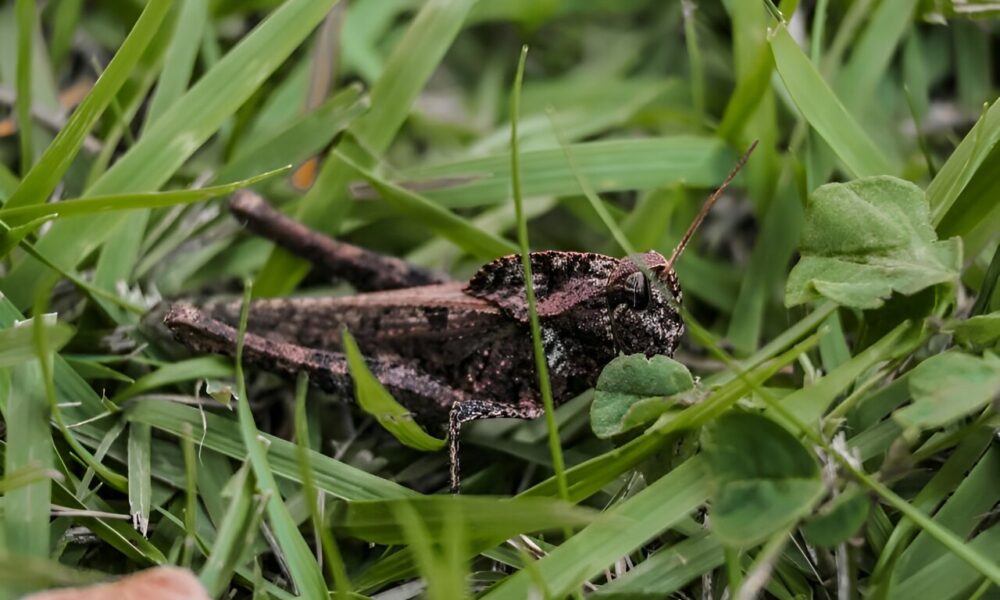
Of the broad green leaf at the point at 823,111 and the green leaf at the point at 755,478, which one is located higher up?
the broad green leaf at the point at 823,111

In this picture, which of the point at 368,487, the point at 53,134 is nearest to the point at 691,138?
the point at 368,487

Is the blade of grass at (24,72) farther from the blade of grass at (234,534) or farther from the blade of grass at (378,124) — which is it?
the blade of grass at (234,534)

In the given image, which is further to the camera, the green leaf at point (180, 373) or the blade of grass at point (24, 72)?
the blade of grass at point (24, 72)

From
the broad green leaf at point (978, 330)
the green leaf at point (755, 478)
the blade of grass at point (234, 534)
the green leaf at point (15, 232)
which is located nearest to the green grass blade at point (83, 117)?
the green leaf at point (15, 232)

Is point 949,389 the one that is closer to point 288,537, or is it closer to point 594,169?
point 594,169

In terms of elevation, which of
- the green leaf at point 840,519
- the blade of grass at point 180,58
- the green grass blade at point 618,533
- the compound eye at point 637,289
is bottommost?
the green grass blade at point 618,533

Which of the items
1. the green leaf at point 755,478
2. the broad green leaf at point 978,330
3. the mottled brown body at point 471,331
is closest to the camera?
the green leaf at point 755,478

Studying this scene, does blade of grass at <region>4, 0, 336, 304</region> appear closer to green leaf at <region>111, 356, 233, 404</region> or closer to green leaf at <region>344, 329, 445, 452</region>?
green leaf at <region>111, 356, 233, 404</region>
